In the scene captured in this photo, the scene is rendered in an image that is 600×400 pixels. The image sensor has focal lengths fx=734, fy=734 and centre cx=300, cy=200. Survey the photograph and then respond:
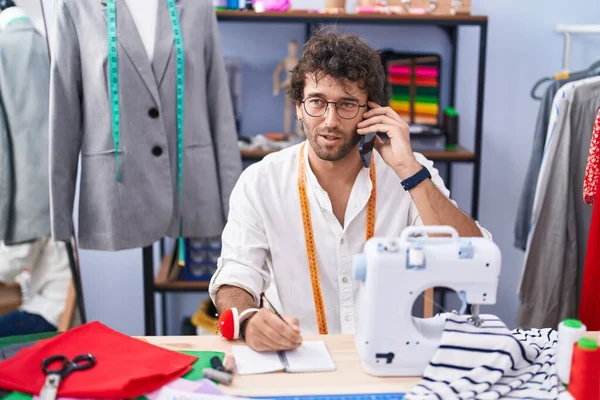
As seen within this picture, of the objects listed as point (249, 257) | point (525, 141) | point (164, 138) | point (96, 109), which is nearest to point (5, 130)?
point (96, 109)

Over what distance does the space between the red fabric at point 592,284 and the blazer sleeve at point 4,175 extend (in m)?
2.07

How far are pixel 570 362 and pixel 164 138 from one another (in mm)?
1637

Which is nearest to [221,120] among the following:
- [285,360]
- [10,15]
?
[10,15]

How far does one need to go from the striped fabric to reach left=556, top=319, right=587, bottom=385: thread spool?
2 centimetres

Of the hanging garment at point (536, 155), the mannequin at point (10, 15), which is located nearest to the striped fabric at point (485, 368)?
the hanging garment at point (536, 155)

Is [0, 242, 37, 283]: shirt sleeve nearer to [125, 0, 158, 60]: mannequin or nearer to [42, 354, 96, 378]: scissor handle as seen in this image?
[125, 0, 158, 60]: mannequin

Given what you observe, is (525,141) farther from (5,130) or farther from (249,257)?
(5,130)

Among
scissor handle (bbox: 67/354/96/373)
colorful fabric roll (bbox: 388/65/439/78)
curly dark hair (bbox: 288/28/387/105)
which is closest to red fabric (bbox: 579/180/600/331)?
curly dark hair (bbox: 288/28/387/105)

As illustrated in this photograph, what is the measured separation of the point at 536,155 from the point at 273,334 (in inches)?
69.8

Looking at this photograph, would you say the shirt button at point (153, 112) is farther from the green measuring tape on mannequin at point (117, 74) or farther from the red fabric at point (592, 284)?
the red fabric at point (592, 284)

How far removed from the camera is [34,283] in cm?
313

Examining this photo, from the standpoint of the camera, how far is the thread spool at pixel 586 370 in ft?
4.37

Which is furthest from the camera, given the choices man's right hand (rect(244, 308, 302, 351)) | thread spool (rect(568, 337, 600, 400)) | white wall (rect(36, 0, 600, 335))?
white wall (rect(36, 0, 600, 335))

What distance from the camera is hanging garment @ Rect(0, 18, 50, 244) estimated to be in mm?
2674
